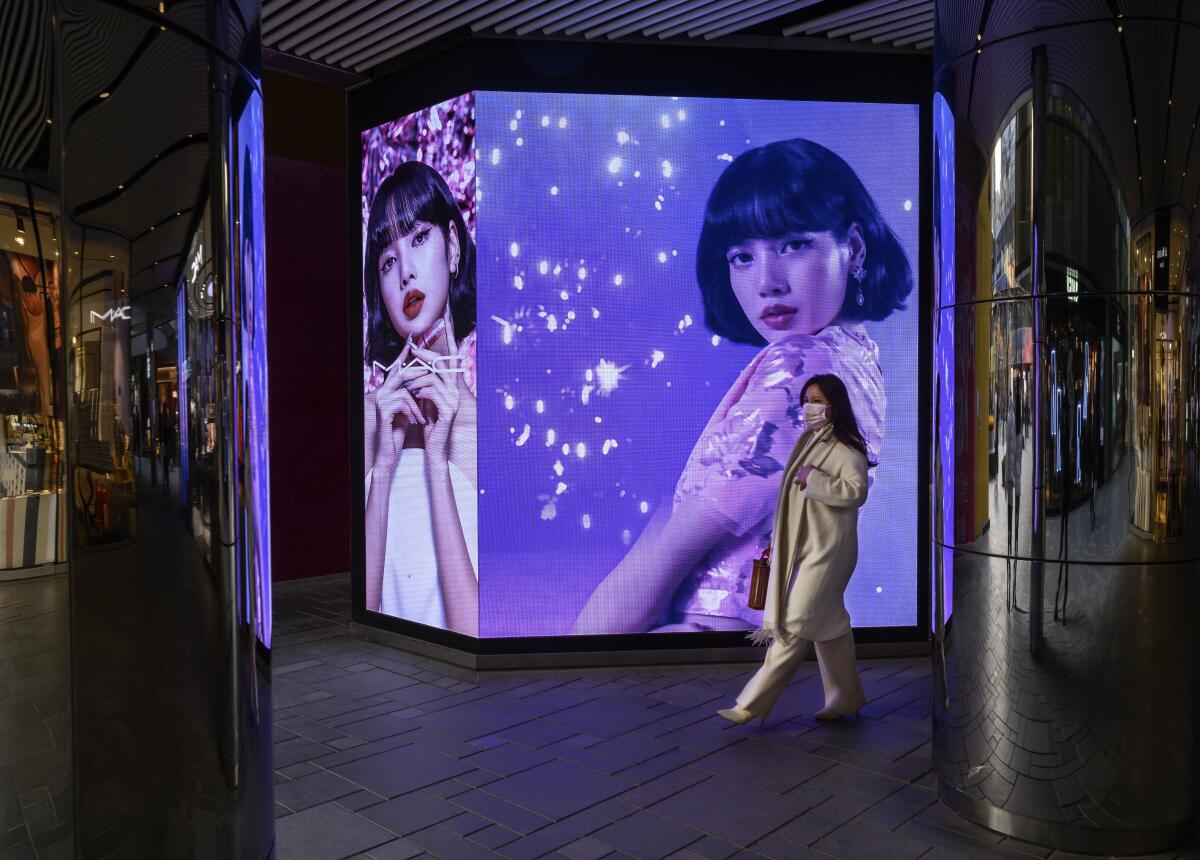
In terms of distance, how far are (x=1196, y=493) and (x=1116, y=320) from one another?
2.54 ft

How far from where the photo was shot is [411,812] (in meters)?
4.09

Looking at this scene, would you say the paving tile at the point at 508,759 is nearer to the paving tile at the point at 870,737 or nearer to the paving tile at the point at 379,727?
the paving tile at the point at 379,727

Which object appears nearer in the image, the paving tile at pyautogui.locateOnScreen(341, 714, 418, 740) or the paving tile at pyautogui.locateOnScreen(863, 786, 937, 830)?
the paving tile at pyautogui.locateOnScreen(863, 786, 937, 830)

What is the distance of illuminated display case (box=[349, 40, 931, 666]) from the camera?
6.30 meters

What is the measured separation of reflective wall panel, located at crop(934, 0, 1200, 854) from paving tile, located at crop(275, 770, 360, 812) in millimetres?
2752

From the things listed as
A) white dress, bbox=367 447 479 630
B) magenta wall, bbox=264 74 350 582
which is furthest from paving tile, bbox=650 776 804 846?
magenta wall, bbox=264 74 350 582

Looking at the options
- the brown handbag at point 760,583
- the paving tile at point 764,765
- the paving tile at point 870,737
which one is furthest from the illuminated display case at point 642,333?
the paving tile at point 764,765

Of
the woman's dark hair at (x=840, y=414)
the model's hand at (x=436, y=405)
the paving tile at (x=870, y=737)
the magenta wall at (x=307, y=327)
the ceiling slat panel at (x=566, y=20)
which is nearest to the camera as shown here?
the paving tile at (x=870, y=737)

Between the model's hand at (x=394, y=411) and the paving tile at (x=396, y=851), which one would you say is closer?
the paving tile at (x=396, y=851)

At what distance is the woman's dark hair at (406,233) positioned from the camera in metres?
6.31

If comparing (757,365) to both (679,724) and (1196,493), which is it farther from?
(1196,493)

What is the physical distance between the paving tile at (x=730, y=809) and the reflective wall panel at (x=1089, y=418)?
2.75 feet

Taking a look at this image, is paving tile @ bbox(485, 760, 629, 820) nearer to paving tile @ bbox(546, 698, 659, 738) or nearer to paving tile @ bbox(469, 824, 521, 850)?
paving tile @ bbox(469, 824, 521, 850)

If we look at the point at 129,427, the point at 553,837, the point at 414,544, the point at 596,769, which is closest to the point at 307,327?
the point at 414,544
